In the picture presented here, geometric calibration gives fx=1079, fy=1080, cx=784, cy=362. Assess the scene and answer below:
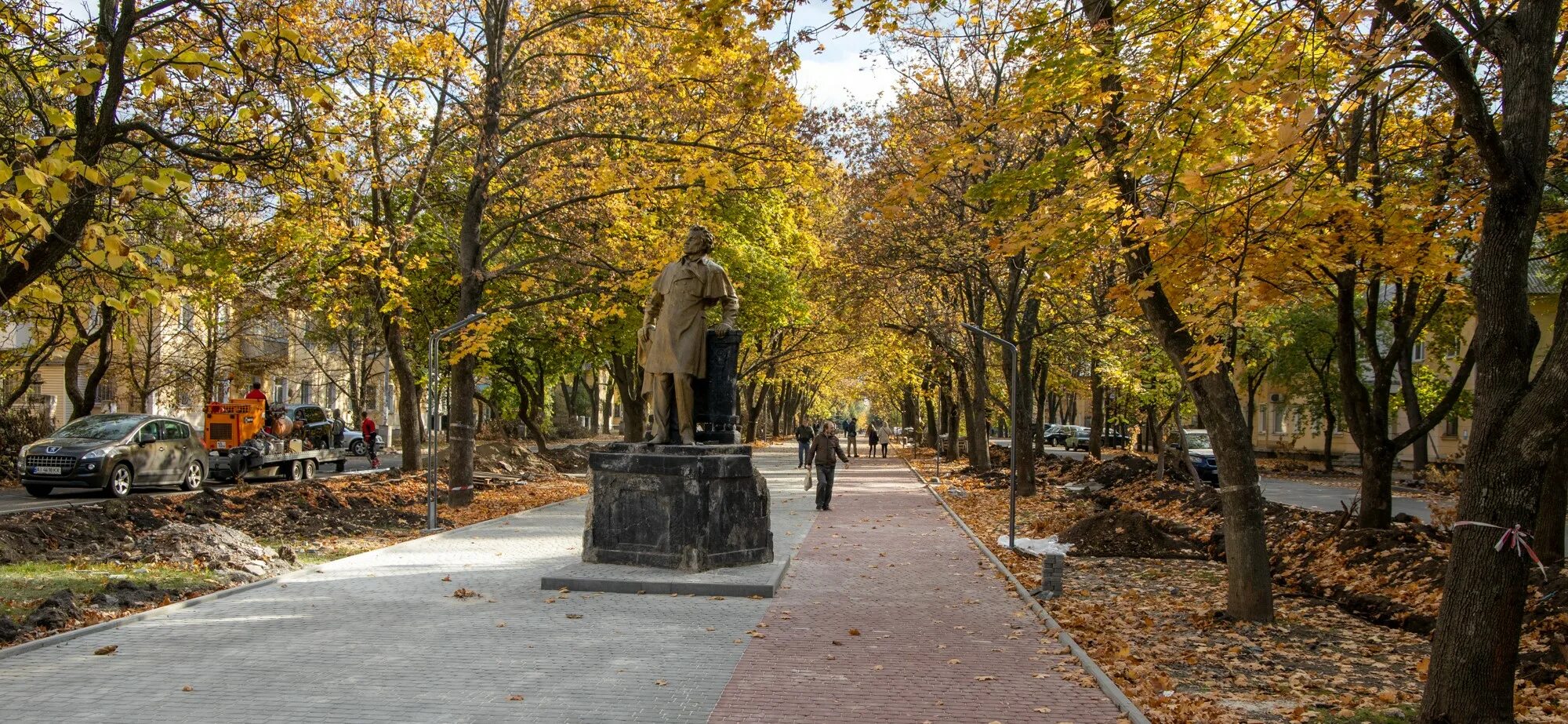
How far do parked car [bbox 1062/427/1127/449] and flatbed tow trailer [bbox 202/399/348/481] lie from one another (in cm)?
3766

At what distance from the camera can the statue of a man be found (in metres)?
11.4

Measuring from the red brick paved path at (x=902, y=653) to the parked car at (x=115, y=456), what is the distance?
13366mm

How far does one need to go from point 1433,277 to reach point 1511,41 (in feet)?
20.3

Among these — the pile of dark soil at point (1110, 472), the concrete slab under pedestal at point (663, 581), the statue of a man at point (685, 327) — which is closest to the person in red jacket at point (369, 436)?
the pile of dark soil at point (1110, 472)

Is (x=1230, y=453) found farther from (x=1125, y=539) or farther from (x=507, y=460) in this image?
(x=507, y=460)

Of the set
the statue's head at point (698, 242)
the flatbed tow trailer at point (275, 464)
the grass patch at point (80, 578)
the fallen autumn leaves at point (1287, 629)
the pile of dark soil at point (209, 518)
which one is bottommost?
the fallen autumn leaves at point (1287, 629)

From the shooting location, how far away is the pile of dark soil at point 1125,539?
1366cm

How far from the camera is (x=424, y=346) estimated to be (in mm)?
30203

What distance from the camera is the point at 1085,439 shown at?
6066 cm

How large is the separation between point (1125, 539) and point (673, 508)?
21.3 ft

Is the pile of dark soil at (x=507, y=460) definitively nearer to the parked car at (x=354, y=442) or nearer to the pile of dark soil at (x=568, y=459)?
the pile of dark soil at (x=568, y=459)

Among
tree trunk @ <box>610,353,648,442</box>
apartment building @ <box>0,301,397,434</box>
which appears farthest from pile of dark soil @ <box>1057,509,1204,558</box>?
apartment building @ <box>0,301,397,434</box>

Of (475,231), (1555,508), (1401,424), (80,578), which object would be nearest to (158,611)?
(80,578)

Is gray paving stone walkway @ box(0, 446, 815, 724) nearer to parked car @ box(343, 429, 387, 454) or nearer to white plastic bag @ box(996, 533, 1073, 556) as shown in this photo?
white plastic bag @ box(996, 533, 1073, 556)
